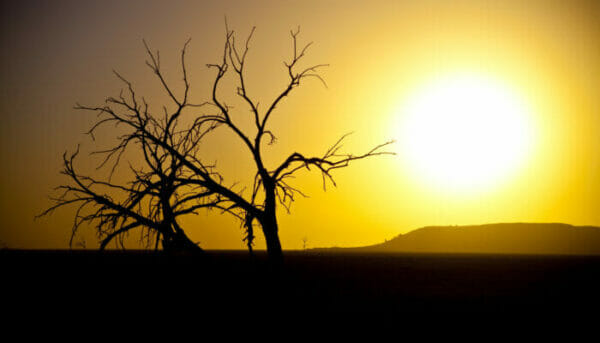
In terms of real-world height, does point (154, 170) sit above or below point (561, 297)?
above

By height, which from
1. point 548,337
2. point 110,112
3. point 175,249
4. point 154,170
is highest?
point 110,112

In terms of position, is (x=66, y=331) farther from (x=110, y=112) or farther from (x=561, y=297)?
(x=561, y=297)

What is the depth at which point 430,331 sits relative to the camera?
33.5 ft

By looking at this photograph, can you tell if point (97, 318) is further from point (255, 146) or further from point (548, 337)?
point (548, 337)

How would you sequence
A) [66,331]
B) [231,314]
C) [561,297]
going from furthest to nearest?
[561,297]
[231,314]
[66,331]

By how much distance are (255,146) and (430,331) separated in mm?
5166

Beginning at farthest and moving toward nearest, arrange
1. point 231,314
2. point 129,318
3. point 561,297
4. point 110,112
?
point 561,297, point 110,112, point 231,314, point 129,318

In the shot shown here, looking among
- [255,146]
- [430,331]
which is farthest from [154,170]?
[430,331]

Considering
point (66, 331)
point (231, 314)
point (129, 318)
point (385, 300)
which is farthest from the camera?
point (385, 300)

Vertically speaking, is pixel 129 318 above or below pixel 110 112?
below

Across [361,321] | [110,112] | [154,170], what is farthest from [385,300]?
[110,112]

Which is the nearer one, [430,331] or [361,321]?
[430,331]

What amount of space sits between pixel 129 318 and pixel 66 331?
1.54 metres

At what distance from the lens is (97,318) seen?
11.1 m
